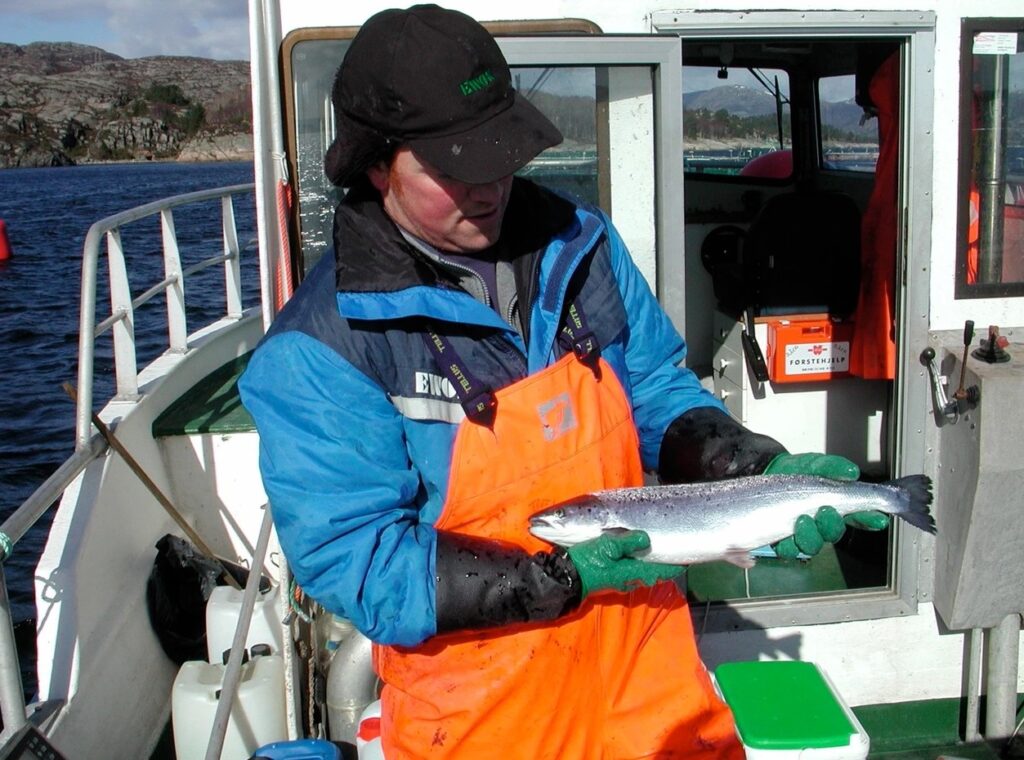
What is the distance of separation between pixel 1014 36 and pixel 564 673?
10.9ft

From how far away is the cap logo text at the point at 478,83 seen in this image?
2.14 m

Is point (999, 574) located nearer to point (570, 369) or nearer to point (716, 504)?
point (716, 504)

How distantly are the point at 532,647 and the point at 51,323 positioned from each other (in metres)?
23.4

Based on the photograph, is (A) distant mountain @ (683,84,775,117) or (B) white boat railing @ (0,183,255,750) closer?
(B) white boat railing @ (0,183,255,750)

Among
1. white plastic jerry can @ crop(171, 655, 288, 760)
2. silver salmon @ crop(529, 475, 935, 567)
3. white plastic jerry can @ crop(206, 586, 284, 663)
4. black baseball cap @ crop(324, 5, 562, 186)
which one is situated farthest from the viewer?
white plastic jerry can @ crop(206, 586, 284, 663)

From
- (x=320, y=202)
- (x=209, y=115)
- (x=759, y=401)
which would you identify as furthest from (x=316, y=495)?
(x=209, y=115)

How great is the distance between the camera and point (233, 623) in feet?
14.6

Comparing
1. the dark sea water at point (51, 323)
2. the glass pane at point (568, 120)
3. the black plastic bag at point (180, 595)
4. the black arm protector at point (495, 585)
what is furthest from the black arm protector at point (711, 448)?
the dark sea water at point (51, 323)

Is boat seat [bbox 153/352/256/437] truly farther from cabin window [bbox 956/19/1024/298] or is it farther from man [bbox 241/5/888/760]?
cabin window [bbox 956/19/1024/298]

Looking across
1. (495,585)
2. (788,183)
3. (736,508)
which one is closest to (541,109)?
(736,508)

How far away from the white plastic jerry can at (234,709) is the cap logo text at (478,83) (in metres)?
2.92

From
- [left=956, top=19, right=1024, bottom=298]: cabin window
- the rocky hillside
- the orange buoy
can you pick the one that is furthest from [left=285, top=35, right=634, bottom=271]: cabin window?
the rocky hillside

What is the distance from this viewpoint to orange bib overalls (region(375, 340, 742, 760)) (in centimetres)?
238

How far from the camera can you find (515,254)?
2.51 meters
